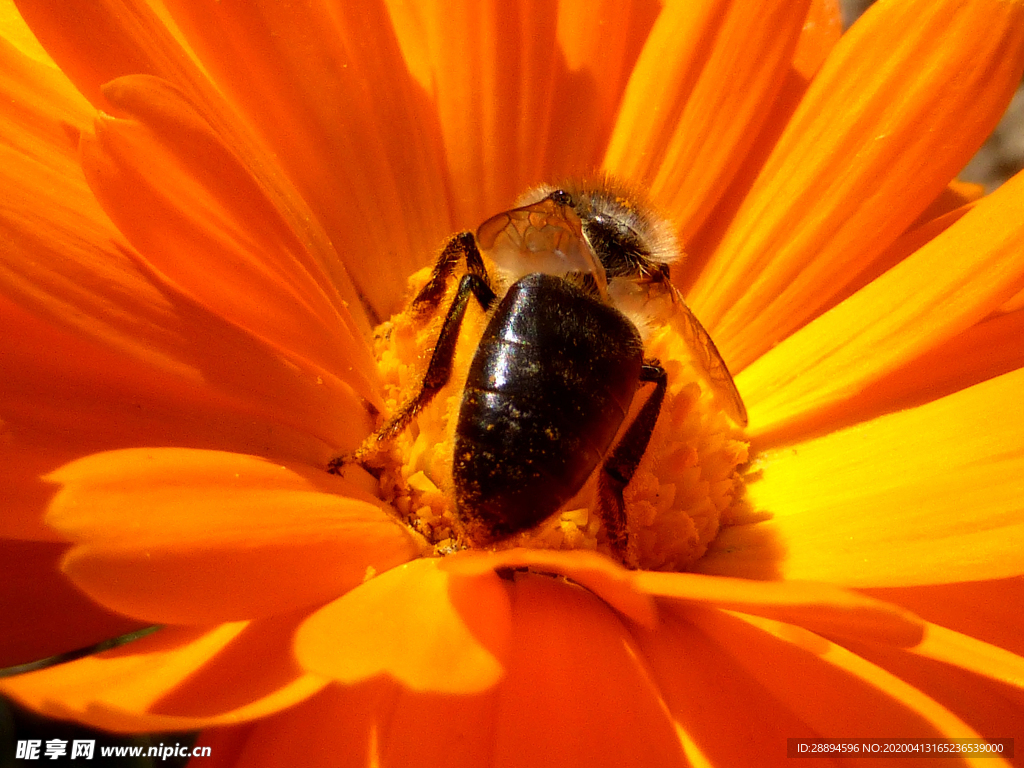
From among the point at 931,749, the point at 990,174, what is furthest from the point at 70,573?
the point at 990,174

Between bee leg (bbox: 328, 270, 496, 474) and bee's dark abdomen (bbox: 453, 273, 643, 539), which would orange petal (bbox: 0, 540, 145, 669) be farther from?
bee's dark abdomen (bbox: 453, 273, 643, 539)

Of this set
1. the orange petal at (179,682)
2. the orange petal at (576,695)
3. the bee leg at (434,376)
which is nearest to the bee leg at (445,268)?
the bee leg at (434,376)

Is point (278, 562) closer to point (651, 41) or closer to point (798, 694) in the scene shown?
point (798, 694)

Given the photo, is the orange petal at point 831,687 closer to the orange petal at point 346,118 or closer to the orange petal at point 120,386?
the orange petal at point 120,386

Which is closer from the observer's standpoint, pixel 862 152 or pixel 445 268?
pixel 445 268

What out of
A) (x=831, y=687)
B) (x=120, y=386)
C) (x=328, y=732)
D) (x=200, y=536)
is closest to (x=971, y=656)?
(x=831, y=687)

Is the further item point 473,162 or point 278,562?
point 473,162

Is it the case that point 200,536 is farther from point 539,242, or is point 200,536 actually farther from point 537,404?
point 539,242
